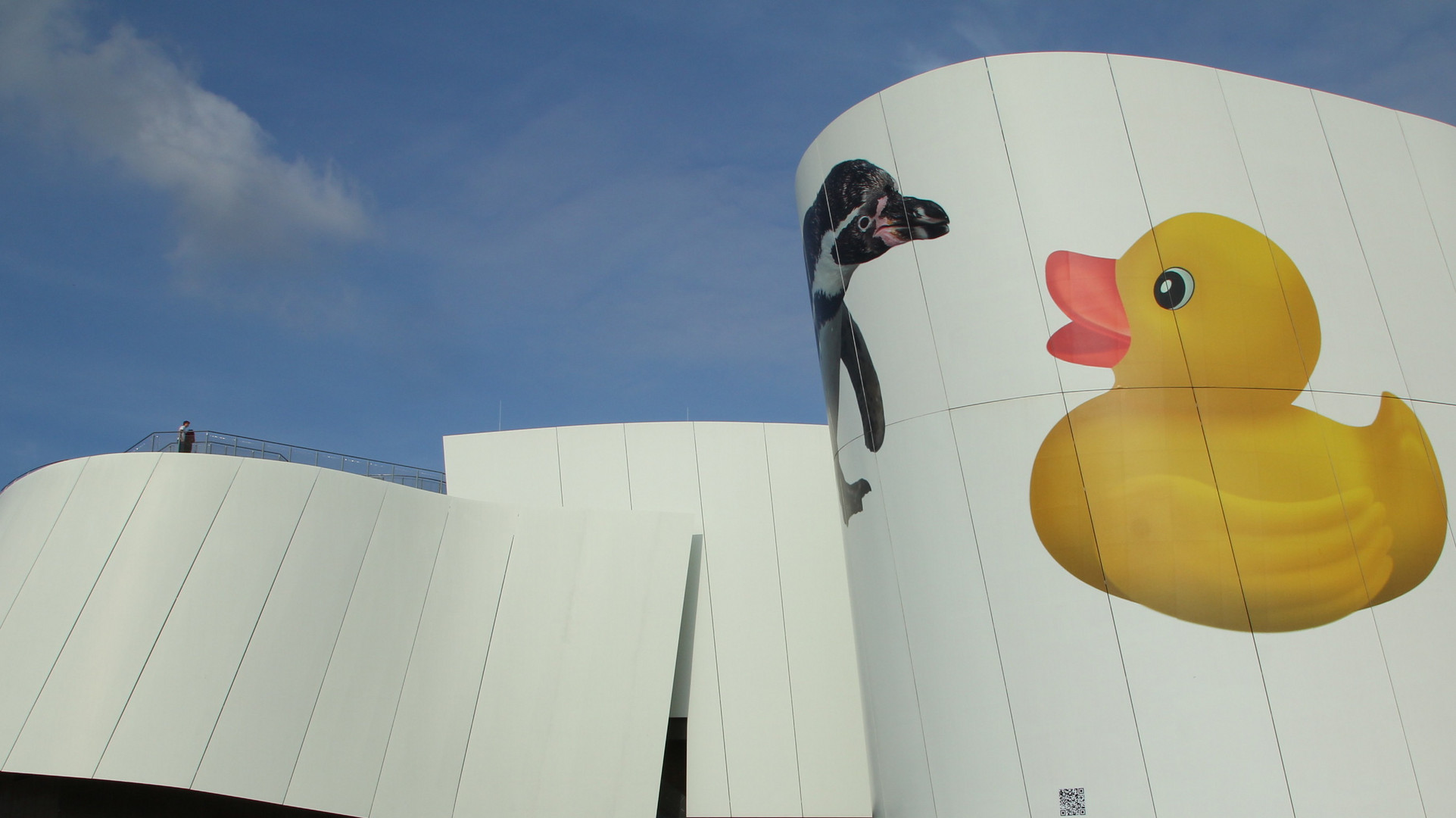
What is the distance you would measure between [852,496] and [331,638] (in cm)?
881

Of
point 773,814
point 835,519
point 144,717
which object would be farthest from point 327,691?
point 835,519

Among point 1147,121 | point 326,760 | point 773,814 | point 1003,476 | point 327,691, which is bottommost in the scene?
point 773,814

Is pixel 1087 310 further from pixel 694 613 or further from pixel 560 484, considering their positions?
pixel 560 484

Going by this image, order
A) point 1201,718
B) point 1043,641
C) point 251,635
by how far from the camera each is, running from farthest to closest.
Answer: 1. point 251,635
2. point 1043,641
3. point 1201,718

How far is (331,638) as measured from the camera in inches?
633

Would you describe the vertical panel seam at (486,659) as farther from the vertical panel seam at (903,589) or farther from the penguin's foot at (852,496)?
the vertical panel seam at (903,589)

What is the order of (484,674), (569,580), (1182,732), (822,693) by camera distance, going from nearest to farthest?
(1182,732) < (484,674) < (569,580) < (822,693)

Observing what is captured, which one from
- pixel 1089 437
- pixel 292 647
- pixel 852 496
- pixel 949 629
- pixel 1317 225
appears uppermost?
pixel 1317 225

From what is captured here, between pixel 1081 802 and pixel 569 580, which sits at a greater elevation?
pixel 569 580

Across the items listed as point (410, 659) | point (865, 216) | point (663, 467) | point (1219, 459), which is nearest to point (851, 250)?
point (865, 216)

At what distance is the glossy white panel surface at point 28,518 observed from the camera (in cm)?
1532

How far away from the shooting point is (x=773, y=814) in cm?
1928

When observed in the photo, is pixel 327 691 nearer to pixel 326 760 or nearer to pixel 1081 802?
pixel 326 760

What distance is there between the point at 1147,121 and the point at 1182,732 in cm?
849
